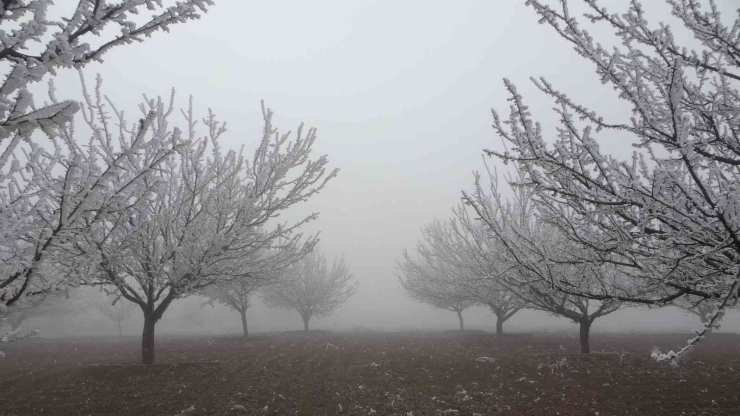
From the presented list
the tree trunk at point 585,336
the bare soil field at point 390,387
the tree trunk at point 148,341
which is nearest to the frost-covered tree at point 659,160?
the bare soil field at point 390,387

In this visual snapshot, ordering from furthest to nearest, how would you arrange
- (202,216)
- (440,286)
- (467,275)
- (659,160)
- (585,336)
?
(440,286) < (467,275) < (585,336) < (202,216) < (659,160)

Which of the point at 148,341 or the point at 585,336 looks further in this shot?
the point at 585,336

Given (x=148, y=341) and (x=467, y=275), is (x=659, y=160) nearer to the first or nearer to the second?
(x=148, y=341)

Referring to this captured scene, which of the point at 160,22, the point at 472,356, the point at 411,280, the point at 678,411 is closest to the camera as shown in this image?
the point at 160,22

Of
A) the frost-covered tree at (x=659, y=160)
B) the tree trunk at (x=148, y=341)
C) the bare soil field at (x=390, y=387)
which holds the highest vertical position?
the frost-covered tree at (x=659, y=160)

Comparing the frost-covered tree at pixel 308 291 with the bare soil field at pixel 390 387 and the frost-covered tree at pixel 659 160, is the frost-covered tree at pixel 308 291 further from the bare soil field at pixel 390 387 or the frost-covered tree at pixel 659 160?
the frost-covered tree at pixel 659 160

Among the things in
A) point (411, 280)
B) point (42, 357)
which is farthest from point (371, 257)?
point (42, 357)

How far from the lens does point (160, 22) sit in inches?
78.2

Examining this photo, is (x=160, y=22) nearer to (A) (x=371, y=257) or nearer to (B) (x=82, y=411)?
(B) (x=82, y=411)

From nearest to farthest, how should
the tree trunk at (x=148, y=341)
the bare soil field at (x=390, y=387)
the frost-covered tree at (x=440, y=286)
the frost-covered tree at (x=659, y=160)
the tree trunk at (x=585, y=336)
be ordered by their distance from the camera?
1. the frost-covered tree at (x=659, y=160)
2. the bare soil field at (x=390, y=387)
3. the tree trunk at (x=148, y=341)
4. the tree trunk at (x=585, y=336)
5. the frost-covered tree at (x=440, y=286)

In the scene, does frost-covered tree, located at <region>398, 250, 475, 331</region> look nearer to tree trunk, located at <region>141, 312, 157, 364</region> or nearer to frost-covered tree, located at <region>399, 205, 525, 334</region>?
frost-covered tree, located at <region>399, 205, 525, 334</region>

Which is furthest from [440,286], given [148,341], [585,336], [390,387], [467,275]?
[148,341]

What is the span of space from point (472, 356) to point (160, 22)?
10535mm

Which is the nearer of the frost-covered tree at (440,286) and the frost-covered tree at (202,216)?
the frost-covered tree at (202,216)
